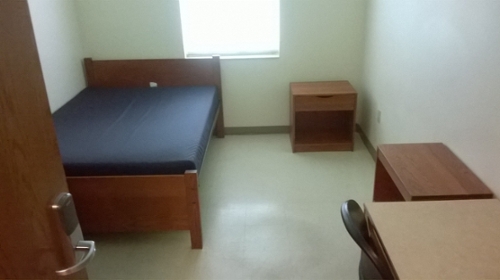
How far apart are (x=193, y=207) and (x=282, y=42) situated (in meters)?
2.02

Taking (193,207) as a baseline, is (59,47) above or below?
above

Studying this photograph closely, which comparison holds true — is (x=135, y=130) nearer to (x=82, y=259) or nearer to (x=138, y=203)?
(x=138, y=203)

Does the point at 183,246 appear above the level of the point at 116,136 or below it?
below

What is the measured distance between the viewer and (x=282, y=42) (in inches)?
142

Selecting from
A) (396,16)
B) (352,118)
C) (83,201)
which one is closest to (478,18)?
(396,16)

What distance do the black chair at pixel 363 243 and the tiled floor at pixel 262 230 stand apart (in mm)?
816

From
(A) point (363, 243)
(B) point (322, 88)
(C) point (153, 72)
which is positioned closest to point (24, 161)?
(A) point (363, 243)

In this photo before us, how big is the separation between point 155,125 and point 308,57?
168cm

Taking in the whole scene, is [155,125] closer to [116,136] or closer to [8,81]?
[116,136]

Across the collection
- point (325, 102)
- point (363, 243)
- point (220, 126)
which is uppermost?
point (363, 243)

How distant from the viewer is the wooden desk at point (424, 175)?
62.9 inches

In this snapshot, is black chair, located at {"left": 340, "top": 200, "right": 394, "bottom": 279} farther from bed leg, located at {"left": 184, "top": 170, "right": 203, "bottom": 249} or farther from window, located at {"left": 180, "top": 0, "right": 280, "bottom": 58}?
window, located at {"left": 180, "top": 0, "right": 280, "bottom": 58}

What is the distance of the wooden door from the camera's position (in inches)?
27.2

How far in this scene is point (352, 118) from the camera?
3385 millimetres
